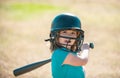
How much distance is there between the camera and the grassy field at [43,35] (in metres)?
8.10

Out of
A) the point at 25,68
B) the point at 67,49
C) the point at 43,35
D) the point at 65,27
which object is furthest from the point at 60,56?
the point at 43,35

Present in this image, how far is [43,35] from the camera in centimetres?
1330

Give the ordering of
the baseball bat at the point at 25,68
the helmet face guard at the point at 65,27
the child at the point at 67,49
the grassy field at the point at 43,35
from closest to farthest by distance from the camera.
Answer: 1. the child at the point at 67,49
2. the helmet face guard at the point at 65,27
3. the baseball bat at the point at 25,68
4. the grassy field at the point at 43,35

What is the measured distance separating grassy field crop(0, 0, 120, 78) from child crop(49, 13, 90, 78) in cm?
66

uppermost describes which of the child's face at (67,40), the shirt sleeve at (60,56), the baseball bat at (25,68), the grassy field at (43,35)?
the child's face at (67,40)

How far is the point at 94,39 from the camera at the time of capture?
1248 cm

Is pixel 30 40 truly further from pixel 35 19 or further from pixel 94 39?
pixel 35 19

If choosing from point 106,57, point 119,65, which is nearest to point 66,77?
point 119,65

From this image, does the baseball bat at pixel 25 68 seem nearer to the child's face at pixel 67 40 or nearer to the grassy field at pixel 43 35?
the grassy field at pixel 43 35

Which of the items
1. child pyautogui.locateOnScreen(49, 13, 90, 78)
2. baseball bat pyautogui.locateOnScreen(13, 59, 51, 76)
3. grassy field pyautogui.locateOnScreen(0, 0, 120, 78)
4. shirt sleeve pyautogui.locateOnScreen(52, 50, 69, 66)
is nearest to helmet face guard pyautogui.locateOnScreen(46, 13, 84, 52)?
child pyautogui.locateOnScreen(49, 13, 90, 78)

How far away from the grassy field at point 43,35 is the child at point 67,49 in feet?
2.15

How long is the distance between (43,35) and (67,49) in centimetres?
856

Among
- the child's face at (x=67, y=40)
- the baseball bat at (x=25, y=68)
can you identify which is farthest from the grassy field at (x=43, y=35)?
the child's face at (x=67, y=40)

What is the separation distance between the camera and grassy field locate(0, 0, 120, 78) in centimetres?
810
